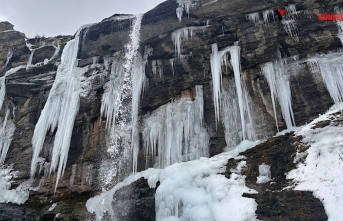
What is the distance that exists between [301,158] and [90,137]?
8942mm

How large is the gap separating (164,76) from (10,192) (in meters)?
7.99

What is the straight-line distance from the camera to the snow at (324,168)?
563 cm

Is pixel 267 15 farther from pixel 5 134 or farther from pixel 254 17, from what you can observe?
pixel 5 134

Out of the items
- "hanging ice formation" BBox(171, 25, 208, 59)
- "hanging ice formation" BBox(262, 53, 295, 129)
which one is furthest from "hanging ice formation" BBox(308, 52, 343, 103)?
"hanging ice formation" BBox(171, 25, 208, 59)

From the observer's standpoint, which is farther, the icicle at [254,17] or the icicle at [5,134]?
the icicle at [5,134]

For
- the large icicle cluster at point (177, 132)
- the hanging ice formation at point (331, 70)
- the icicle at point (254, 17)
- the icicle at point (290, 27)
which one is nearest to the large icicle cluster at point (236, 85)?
the large icicle cluster at point (177, 132)

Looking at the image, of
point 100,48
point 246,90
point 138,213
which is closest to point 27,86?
point 100,48

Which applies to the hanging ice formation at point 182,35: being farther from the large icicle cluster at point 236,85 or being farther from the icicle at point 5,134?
the icicle at point 5,134

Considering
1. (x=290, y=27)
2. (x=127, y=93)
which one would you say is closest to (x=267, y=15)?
(x=290, y=27)

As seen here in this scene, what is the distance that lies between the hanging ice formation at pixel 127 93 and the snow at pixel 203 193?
9.74 ft

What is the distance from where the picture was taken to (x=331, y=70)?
10.9 meters

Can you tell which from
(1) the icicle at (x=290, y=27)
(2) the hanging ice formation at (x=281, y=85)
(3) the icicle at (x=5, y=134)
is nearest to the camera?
(2) the hanging ice formation at (x=281, y=85)

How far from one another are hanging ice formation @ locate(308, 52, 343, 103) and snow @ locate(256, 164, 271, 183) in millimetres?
4823

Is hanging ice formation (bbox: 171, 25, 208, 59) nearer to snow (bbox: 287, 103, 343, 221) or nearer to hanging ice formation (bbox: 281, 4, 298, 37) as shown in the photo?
hanging ice formation (bbox: 281, 4, 298, 37)
